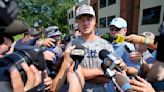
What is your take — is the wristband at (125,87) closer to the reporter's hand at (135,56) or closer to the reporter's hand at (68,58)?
the reporter's hand at (68,58)

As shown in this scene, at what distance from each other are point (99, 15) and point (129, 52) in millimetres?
28992

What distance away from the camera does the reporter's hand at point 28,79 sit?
175 cm

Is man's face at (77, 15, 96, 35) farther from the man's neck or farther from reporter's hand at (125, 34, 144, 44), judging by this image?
reporter's hand at (125, 34, 144, 44)

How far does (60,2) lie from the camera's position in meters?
54.5

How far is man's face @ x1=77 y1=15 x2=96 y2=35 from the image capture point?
3428 mm

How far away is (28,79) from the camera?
6.15 ft

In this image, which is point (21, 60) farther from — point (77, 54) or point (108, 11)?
point (108, 11)

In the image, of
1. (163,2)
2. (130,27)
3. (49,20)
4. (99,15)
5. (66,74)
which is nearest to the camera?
(66,74)

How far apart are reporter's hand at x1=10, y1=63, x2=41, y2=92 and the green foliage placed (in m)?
46.5

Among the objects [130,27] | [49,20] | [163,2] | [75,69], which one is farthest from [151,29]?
[49,20]

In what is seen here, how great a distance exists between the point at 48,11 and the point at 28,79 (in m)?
52.8

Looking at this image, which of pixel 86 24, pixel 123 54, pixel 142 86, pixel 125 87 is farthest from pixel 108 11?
pixel 142 86

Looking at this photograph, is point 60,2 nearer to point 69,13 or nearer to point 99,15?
point 69,13

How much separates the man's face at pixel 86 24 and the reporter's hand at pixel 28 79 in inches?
58.8
